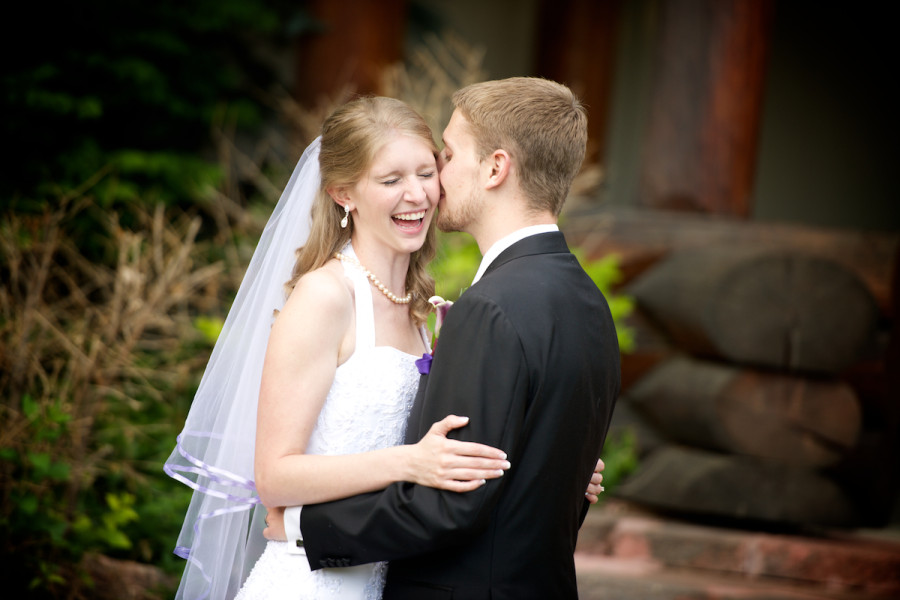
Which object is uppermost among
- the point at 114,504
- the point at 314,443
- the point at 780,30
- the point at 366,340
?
the point at 780,30

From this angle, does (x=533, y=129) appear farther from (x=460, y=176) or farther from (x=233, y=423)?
(x=233, y=423)

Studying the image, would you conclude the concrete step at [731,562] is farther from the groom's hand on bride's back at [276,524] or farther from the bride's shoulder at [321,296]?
the bride's shoulder at [321,296]

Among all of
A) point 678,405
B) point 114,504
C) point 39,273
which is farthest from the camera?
point 678,405

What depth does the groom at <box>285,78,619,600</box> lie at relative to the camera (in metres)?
2.00

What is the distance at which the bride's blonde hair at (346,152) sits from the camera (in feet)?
8.04

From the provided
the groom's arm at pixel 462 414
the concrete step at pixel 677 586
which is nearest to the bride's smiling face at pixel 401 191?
the groom's arm at pixel 462 414

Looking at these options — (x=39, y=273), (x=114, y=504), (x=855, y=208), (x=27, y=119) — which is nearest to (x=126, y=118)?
(x=27, y=119)

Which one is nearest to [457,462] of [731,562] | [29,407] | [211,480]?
[211,480]

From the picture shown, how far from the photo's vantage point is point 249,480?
8.57 feet

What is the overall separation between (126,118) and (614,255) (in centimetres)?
371

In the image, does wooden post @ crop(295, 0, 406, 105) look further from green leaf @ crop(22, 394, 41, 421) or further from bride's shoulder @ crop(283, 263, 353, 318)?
bride's shoulder @ crop(283, 263, 353, 318)

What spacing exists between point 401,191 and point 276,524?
→ 98 centimetres

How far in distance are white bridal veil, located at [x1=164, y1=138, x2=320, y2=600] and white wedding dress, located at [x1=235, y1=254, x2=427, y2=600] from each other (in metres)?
0.27

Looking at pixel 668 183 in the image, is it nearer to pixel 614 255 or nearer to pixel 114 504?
pixel 614 255
